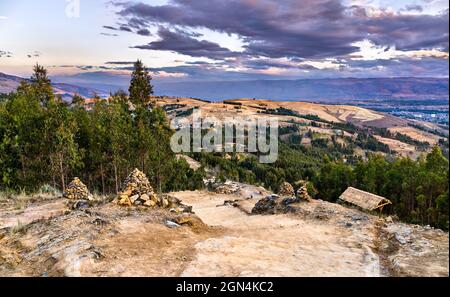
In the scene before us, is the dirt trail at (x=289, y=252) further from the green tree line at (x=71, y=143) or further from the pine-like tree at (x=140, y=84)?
the pine-like tree at (x=140, y=84)

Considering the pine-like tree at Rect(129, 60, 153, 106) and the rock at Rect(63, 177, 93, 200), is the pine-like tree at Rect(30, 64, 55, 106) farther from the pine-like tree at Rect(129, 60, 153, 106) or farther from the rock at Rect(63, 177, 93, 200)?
the rock at Rect(63, 177, 93, 200)

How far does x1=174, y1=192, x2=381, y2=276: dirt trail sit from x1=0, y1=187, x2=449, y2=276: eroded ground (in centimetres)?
3

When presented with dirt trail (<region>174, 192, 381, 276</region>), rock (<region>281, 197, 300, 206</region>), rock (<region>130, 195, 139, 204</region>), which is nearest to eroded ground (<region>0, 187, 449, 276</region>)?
dirt trail (<region>174, 192, 381, 276</region>)

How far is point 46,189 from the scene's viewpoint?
32.6 m

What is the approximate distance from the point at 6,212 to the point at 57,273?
12.2 metres

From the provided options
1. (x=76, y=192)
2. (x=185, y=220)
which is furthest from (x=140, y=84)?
(x=185, y=220)

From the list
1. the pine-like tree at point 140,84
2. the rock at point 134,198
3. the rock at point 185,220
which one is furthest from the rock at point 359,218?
the pine-like tree at point 140,84

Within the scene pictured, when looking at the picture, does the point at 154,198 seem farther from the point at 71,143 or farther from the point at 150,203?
the point at 71,143

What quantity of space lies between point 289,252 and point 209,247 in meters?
3.11

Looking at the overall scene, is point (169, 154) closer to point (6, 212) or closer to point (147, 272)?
point (6, 212)

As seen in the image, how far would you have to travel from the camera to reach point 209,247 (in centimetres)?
1420

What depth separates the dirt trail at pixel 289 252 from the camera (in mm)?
11664

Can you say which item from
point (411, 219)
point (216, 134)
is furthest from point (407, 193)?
point (216, 134)

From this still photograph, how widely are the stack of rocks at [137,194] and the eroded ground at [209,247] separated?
1023 millimetres
